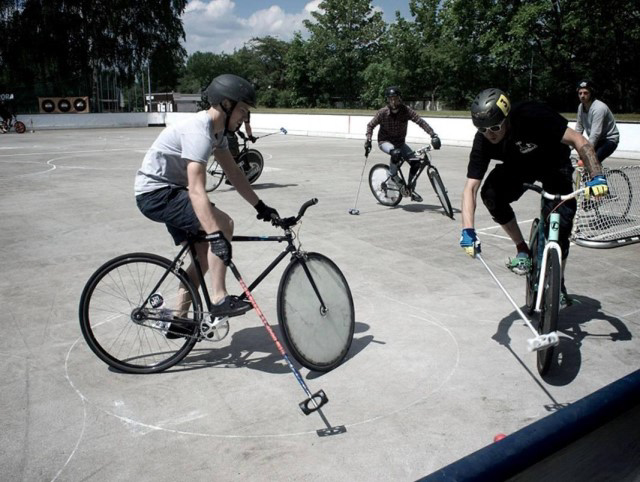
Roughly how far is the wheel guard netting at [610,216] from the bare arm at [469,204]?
3712 millimetres

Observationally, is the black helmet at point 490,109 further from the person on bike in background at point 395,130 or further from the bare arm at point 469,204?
the person on bike in background at point 395,130

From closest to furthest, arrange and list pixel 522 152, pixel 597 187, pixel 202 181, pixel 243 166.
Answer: pixel 202 181 → pixel 597 187 → pixel 522 152 → pixel 243 166

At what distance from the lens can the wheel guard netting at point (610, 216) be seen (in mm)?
7950

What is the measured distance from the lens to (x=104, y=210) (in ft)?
32.6

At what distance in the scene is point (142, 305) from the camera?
13.7 ft

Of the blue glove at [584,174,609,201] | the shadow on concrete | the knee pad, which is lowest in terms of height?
the shadow on concrete

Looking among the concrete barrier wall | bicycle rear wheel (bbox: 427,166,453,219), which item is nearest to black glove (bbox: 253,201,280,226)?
bicycle rear wheel (bbox: 427,166,453,219)

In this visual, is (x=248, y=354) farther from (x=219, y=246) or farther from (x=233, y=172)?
(x=233, y=172)

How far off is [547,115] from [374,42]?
245 feet

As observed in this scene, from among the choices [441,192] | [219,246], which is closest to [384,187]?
[441,192]

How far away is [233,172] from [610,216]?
7124 millimetres

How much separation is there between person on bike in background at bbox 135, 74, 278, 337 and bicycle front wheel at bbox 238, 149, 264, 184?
8.36 m

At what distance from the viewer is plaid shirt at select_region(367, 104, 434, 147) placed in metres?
10.0

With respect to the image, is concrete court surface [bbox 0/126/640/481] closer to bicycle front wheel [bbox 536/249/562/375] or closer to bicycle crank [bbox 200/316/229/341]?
bicycle front wheel [bbox 536/249/562/375]
